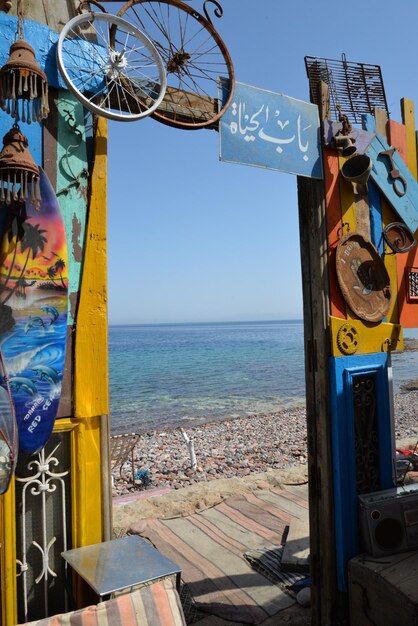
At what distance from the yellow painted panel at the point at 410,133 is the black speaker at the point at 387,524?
3343 millimetres

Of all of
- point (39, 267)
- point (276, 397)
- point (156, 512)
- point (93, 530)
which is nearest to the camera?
point (39, 267)

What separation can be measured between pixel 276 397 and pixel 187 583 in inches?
912

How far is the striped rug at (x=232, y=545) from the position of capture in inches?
191

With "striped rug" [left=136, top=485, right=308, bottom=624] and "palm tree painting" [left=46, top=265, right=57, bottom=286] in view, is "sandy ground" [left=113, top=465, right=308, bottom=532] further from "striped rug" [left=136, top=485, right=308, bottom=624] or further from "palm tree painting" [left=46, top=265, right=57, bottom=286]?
"palm tree painting" [left=46, top=265, right=57, bottom=286]

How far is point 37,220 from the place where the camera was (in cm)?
322

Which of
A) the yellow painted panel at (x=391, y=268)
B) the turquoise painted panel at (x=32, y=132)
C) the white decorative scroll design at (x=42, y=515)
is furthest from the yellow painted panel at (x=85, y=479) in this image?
the yellow painted panel at (x=391, y=268)

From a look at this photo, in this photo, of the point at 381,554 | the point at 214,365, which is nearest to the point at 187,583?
the point at 381,554

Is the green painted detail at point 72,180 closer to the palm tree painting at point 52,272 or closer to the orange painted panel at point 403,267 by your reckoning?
the palm tree painting at point 52,272

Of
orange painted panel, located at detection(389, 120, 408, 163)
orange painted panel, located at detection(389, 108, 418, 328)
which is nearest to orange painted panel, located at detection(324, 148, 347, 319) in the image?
orange painted panel, located at detection(389, 108, 418, 328)

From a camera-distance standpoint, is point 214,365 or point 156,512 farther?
point 214,365

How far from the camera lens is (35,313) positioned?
3.18 meters

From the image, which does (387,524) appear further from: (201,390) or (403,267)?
(201,390)

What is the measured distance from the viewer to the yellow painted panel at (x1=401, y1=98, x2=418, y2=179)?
206 inches

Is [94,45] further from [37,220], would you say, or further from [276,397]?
[276,397]
